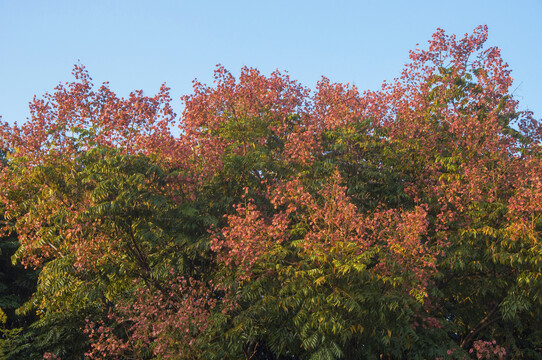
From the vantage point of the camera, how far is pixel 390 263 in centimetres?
1120

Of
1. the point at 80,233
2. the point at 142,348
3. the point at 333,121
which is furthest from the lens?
the point at 333,121

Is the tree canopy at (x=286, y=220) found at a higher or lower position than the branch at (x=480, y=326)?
higher

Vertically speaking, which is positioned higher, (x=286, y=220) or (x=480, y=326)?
(x=286, y=220)

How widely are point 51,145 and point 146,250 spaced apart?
3.97 meters

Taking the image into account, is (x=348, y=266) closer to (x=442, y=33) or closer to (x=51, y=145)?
(x=51, y=145)

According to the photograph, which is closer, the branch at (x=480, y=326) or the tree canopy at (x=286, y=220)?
the tree canopy at (x=286, y=220)

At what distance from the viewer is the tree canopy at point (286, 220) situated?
11367 mm

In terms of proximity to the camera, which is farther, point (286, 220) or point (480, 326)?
point (480, 326)

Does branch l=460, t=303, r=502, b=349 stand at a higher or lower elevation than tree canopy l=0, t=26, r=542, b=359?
lower

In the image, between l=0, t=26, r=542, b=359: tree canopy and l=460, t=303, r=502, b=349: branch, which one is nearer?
l=0, t=26, r=542, b=359: tree canopy

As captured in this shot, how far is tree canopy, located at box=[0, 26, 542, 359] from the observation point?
11.4 metres

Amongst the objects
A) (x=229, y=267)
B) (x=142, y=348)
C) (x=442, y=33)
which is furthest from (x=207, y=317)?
(x=442, y=33)

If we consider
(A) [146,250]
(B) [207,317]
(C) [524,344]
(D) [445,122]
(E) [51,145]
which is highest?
(D) [445,122]

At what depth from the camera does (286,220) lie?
1220 centimetres
